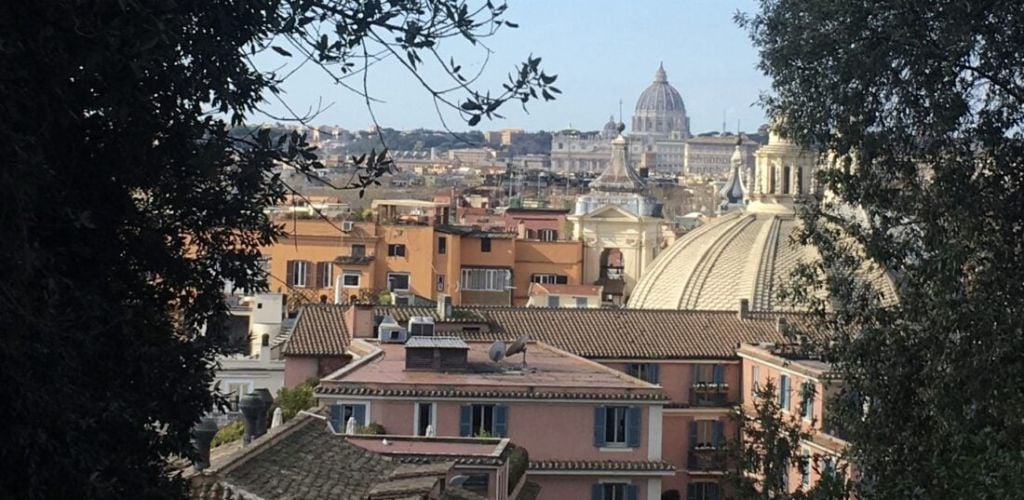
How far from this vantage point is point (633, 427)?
23.5 m

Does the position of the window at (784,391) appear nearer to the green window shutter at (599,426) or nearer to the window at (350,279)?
the green window shutter at (599,426)

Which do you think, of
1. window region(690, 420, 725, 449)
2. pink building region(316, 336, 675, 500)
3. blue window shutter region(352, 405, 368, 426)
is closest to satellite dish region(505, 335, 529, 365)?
pink building region(316, 336, 675, 500)

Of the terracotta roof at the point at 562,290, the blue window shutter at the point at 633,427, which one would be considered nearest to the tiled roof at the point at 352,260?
the terracotta roof at the point at 562,290

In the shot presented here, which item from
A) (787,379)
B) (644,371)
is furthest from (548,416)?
(644,371)

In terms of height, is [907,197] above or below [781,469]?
above

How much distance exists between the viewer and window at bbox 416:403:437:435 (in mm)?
22688

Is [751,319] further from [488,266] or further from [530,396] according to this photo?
[488,266]

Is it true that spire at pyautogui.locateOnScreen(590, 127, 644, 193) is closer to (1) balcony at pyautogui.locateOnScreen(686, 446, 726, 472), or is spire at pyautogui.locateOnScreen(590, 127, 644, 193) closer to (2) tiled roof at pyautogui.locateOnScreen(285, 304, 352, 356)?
(1) balcony at pyautogui.locateOnScreen(686, 446, 726, 472)

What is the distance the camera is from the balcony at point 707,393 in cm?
3306

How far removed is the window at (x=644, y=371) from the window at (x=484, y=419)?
8.92 meters

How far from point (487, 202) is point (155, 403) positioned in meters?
77.8

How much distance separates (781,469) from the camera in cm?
1483

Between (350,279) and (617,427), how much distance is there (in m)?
27.2

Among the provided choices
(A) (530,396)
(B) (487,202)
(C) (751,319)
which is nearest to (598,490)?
(A) (530,396)
